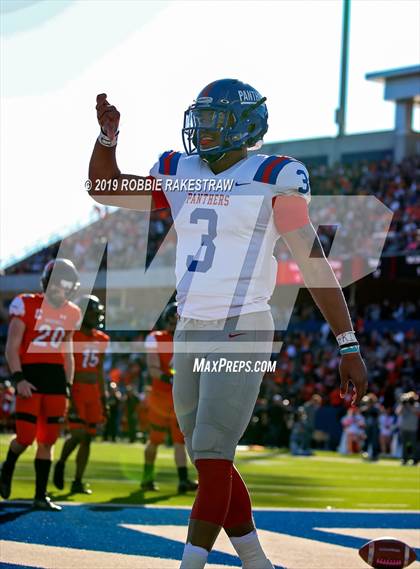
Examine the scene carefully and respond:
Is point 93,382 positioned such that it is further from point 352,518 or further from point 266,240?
point 266,240

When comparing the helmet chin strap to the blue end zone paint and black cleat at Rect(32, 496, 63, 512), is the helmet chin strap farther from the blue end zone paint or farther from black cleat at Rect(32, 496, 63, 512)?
black cleat at Rect(32, 496, 63, 512)

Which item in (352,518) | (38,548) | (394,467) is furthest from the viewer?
(394,467)

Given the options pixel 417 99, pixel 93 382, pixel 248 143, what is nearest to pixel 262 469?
pixel 93 382

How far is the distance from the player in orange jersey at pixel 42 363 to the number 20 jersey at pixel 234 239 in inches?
170

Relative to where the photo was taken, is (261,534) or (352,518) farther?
(352,518)

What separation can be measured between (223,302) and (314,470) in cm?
1217

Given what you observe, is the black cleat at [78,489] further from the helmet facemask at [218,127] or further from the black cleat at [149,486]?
the helmet facemask at [218,127]

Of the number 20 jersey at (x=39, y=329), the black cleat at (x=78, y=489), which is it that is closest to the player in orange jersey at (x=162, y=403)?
the black cleat at (x=78, y=489)

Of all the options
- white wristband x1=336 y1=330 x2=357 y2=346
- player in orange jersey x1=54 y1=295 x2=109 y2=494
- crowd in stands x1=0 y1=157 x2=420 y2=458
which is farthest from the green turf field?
white wristband x1=336 y1=330 x2=357 y2=346

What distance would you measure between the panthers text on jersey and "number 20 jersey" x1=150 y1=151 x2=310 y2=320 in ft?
21.2

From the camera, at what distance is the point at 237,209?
432cm

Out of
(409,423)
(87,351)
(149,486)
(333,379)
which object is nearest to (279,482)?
(149,486)
